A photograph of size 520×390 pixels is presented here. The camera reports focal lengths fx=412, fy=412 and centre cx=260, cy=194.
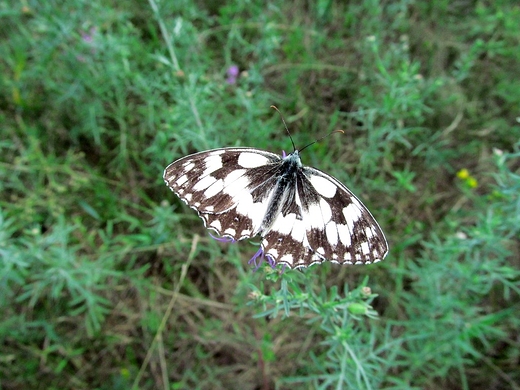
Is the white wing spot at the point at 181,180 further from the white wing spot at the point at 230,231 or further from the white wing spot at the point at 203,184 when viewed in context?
the white wing spot at the point at 230,231

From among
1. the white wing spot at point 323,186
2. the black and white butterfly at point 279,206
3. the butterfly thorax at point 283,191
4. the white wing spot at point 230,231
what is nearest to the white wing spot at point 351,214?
the black and white butterfly at point 279,206

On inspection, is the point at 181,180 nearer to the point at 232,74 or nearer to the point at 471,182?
the point at 232,74

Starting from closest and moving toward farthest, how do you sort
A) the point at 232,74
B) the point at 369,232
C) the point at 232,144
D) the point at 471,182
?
the point at 369,232 < the point at 232,144 < the point at 471,182 < the point at 232,74

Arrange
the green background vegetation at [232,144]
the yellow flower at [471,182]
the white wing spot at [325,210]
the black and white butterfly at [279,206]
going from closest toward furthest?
the black and white butterfly at [279,206]
the white wing spot at [325,210]
the green background vegetation at [232,144]
the yellow flower at [471,182]

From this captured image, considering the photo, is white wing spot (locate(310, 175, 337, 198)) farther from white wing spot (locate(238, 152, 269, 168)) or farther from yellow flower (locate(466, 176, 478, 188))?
yellow flower (locate(466, 176, 478, 188))

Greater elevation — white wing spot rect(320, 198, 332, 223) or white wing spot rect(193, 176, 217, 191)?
white wing spot rect(193, 176, 217, 191)

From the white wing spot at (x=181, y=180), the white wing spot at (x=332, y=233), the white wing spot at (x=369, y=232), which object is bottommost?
the white wing spot at (x=369, y=232)

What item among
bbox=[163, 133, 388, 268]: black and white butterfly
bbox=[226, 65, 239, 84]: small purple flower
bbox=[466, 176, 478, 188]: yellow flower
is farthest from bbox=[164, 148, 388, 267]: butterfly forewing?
bbox=[466, 176, 478, 188]: yellow flower

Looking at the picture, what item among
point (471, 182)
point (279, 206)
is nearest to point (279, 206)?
point (279, 206)
